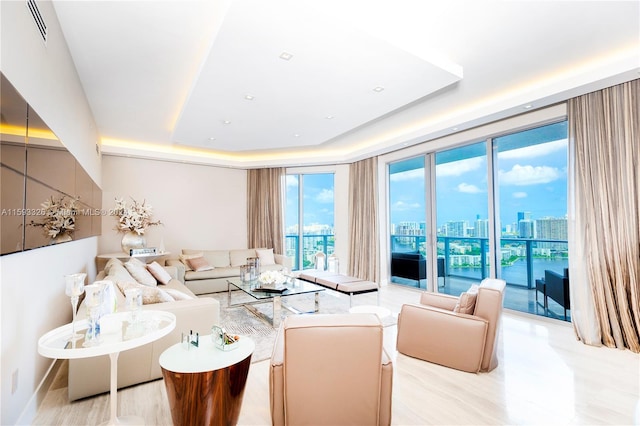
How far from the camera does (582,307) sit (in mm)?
3307

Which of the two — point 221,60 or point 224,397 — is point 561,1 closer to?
point 221,60

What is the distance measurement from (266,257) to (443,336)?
425 centimetres

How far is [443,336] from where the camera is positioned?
2672mm

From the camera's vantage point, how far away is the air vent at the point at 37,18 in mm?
1787

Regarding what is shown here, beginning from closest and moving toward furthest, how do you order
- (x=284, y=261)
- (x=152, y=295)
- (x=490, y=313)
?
(x=490, y=313) → (x=152, y=295) → (x=284, y=261)

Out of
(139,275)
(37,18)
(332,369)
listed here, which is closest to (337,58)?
(37,18)

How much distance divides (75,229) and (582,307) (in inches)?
201

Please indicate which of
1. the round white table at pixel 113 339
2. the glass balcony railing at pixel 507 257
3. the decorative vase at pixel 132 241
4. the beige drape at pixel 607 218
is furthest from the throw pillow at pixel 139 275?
the beige drape at pixel 607 218

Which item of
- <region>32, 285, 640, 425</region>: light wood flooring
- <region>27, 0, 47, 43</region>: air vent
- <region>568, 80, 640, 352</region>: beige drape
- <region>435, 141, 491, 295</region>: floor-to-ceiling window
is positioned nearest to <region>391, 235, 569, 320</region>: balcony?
<region>435, 141, 491, 295</region>: floor-to-ceiling window

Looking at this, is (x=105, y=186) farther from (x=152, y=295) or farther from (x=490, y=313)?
(x=490, y=313)

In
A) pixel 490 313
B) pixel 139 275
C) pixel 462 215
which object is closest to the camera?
pixel 490 313

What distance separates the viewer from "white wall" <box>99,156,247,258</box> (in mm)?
5762

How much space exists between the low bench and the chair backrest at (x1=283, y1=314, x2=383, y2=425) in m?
2.33

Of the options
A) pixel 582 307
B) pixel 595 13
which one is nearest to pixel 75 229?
pixel 595 13
